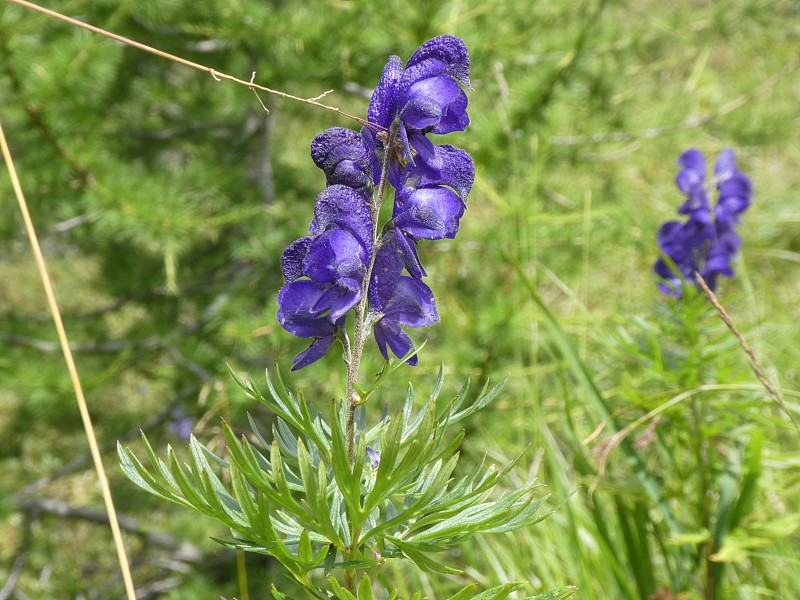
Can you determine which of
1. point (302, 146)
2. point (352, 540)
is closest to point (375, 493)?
point (352, 540)

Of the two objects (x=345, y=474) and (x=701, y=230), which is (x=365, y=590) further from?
(x=701, y=230)

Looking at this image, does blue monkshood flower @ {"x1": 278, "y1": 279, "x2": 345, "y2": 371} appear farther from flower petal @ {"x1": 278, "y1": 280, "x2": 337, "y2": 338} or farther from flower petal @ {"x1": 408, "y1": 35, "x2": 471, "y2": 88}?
flower petal @ {"x1": 408, "y1": 35, "x2": 471, "y2": 88}

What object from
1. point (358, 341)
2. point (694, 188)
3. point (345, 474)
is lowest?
point (345, 474)

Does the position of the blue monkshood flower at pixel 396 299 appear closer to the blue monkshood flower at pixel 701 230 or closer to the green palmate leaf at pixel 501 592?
the green palmate leaf at pixel 501 592

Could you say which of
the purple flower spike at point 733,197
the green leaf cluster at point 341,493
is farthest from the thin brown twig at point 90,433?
the purple flower spike at point 733,197

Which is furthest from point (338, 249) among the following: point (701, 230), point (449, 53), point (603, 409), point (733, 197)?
point (733, 197)

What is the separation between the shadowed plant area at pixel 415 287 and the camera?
0.95m

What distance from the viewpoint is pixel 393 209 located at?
3.05 feet

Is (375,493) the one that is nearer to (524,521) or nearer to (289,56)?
(524,521)

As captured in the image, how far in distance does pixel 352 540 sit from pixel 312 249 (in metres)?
0.33

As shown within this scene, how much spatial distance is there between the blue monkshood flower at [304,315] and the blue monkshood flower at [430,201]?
0.12 meters

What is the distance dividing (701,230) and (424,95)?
1646 mm

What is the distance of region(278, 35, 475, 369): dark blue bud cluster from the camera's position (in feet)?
2.91

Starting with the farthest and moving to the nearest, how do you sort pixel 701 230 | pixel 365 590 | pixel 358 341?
pixel 701 230 < pixel 358 341 < pixel 365 590
